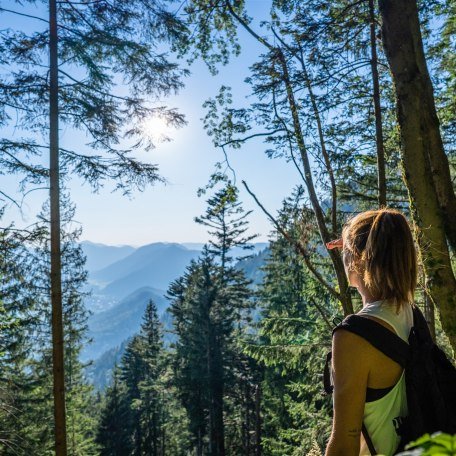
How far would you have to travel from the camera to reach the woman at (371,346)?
4.30 ft

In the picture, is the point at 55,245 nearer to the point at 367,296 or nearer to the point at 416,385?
the point at 367,296

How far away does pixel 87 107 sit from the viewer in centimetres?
850

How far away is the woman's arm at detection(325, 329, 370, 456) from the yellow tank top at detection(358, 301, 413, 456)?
0.08 metres

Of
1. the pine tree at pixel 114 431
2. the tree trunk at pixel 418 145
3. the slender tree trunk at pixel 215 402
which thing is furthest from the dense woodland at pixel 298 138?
the pine tree at pixel 114 431

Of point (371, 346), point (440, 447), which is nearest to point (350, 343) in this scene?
point (371, 346)

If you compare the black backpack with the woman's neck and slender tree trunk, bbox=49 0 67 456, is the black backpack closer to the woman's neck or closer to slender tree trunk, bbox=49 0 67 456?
the woman's neck

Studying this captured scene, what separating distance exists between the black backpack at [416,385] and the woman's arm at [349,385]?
0.13 ft

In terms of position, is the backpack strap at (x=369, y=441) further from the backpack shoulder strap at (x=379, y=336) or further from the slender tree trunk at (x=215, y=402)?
the slender tree trunk at (x=215, y=402)

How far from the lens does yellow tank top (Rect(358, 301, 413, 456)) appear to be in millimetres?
1375

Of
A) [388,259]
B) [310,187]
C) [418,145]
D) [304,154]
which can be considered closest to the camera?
[388,259]

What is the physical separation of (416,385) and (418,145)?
241 cm

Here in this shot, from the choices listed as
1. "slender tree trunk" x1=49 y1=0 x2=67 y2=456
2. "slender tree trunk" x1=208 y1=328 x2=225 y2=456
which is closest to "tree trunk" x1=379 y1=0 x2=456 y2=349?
"slender tree trunk" x1=49 y1=0 x2=67 y2=456

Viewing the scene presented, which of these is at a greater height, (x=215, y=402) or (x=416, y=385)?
(x=416, y=385)

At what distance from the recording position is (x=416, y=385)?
54.1 inches
